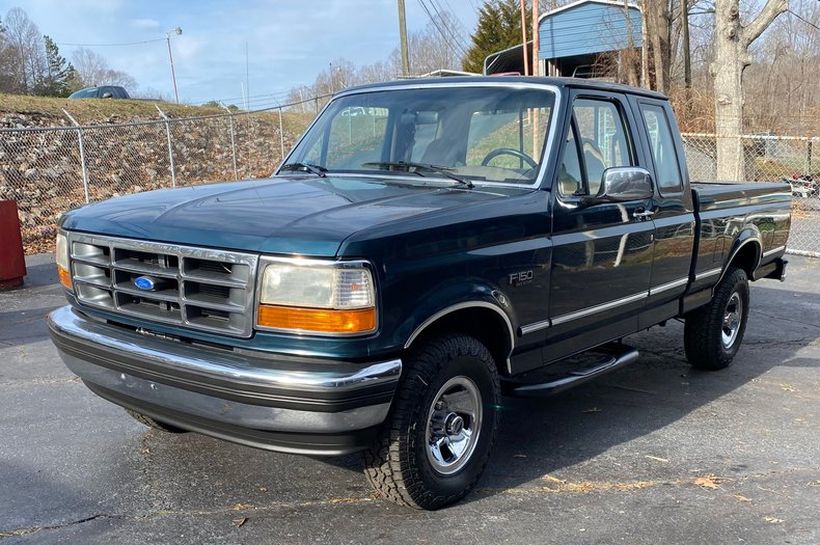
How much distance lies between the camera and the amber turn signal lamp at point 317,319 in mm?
3064

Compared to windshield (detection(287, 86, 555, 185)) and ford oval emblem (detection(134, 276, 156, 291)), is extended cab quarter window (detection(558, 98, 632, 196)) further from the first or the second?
ford oval emblem (detection(134, 276, 156, 291))

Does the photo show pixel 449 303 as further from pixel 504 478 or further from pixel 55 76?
pixel 55 76

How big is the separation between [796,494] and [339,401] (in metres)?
2.51

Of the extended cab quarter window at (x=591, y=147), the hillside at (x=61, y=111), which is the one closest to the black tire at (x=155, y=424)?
the extended cab quarter window at (x=591, y=147)

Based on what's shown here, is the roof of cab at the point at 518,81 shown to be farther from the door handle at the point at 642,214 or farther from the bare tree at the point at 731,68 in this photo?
the bare tree at the point at 731,68

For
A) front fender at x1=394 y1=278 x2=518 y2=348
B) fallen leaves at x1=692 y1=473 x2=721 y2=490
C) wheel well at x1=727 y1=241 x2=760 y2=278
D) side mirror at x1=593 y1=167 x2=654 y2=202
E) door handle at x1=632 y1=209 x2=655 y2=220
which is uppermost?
side mirror at x1=593 y1=167 x2=654 y2=202

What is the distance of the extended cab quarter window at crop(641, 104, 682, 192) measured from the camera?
17.2ft

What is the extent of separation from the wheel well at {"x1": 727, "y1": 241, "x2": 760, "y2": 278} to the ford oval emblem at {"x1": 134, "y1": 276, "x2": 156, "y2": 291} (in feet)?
15.5

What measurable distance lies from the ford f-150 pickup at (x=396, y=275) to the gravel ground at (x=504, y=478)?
268 millimetres

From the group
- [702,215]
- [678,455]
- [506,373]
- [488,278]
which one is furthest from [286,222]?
[702,215]

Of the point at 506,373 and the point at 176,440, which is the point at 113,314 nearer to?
the point at 176,440

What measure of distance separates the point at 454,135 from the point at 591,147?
855 millimetres

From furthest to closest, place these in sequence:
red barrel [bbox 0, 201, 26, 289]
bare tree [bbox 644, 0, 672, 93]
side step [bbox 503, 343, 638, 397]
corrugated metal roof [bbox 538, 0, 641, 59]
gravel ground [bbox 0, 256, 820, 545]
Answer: corrugated metal roof [bbox 538, 0, 641, 59], bare tree [bbox 644, 0, 672, 93], red barrel [bbox 0, 201, 26, 289], side step [bbox 503, 343, 638, 397], gravel ground [bbox 0, 256, 820, 545]

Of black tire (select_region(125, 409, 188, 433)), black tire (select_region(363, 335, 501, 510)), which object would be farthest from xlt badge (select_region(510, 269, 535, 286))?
black tire (select_region(125, 409, 188, 433))
